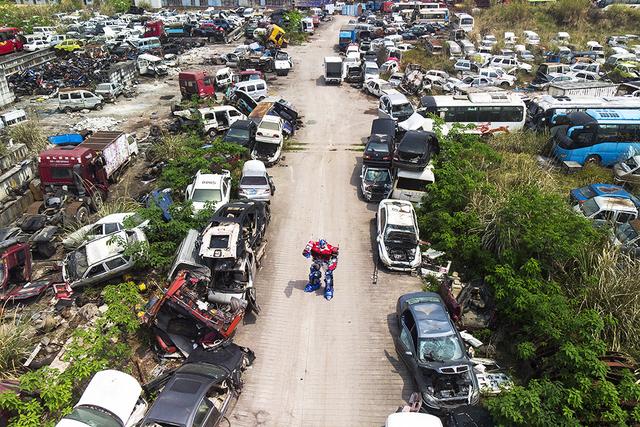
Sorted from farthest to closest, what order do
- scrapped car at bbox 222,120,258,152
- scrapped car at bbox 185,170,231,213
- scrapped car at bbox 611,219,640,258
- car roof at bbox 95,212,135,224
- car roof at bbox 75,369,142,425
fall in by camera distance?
scrapped car at bbox 222,120,258,152 → scrapped car at bbox 185,170,231,213 → car roof at bbox 95,212,135,224 → scrapped car at bbox 611,219,640,258 → car roof at bbox 75,369,142,425

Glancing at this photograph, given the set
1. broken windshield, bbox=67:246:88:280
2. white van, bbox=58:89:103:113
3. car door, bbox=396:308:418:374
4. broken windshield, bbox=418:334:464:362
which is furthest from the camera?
white van, bbox=58:89:103:113

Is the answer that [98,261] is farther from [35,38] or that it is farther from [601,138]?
[35,38]

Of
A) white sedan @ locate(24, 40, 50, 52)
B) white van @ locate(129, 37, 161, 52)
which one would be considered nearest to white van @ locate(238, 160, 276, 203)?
white van @ locate(129, 37, 161, 52)

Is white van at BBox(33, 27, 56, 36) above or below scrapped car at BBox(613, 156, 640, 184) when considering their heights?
above

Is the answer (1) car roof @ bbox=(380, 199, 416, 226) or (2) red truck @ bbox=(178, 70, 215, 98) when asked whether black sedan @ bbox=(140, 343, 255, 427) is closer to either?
(1) car roof @ bbox=(380, 199, 416, 226)

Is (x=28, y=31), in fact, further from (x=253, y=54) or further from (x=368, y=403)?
(x=368, y=403)

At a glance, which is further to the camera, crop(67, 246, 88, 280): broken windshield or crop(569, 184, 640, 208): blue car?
crop(569, 184, 640, 208): blue car

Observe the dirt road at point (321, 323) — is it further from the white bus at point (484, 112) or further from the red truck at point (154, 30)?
the red truck at point (154, 30)
